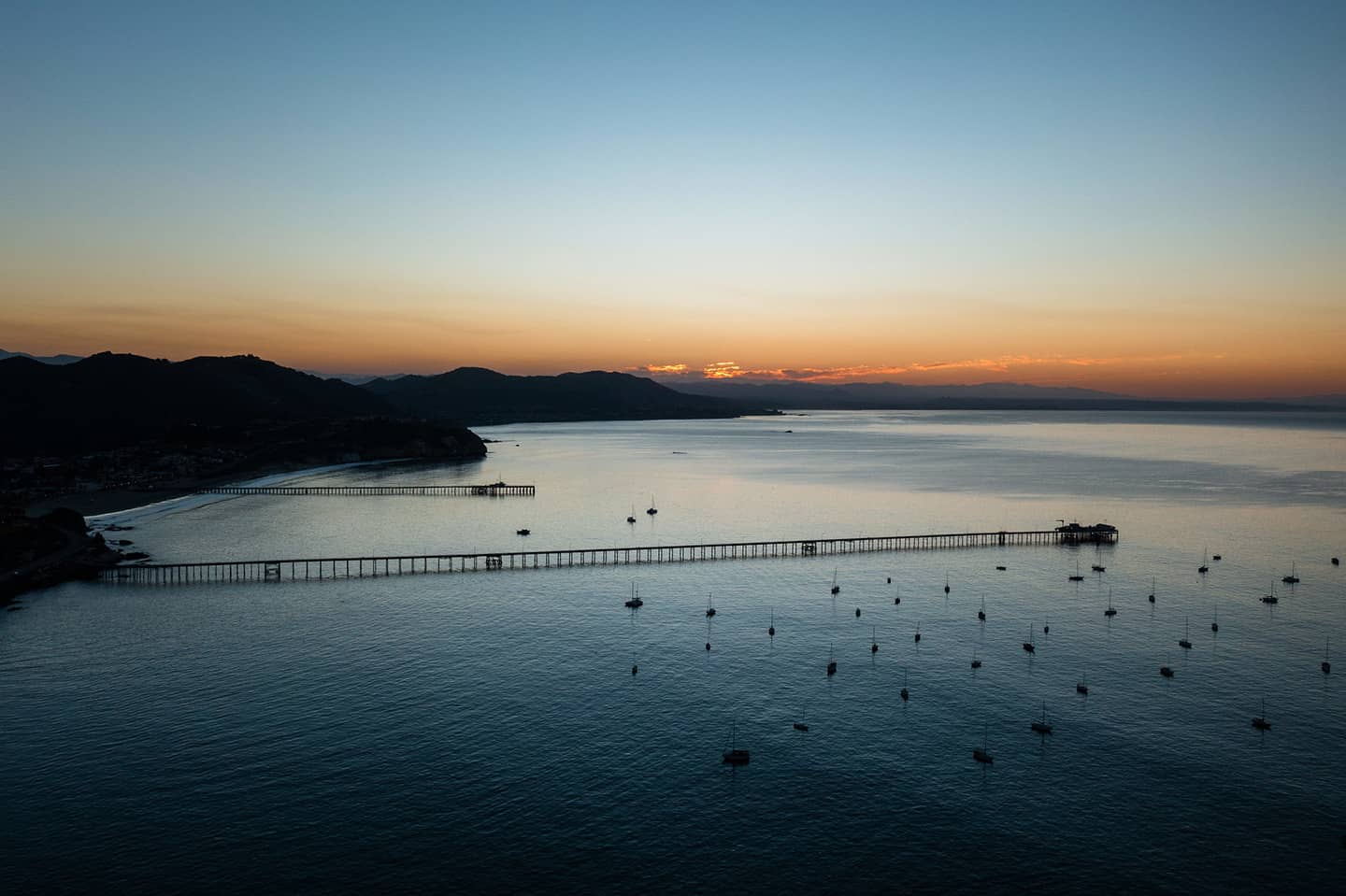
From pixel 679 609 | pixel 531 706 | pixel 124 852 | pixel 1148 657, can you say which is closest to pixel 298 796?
pixel 124 852

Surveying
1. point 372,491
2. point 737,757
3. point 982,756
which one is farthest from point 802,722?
point 372,491

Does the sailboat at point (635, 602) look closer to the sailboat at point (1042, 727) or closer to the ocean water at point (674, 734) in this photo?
the ocean water at point (674, 734)

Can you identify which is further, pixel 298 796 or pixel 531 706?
pixel 531 706

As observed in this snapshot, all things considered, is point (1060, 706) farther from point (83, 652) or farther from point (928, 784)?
point (83, 652)

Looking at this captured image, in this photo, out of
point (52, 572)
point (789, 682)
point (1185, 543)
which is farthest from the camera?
point (1185, 543)

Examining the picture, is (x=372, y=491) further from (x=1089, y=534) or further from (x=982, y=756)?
Result: (x=982, y=756)

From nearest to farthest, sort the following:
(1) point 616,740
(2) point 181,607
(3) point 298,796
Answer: (3) point 298,796 < (1) point 616,740 < (2) point 181,607

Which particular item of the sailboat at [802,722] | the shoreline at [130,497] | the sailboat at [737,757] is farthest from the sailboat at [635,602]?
the shoreline at [130,497]
